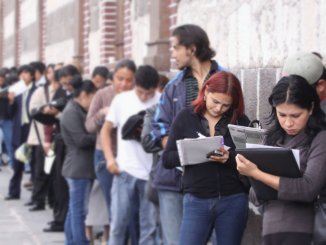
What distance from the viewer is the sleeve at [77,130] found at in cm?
950

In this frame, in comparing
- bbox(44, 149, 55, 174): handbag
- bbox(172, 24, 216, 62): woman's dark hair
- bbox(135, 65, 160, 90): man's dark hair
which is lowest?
bbox(44, 149, 55, 174): handbag

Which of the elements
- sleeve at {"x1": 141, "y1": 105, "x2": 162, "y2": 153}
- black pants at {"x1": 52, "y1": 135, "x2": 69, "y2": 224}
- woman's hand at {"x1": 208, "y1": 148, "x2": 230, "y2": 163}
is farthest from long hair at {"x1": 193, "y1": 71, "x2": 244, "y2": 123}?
black pants at {"x1": 52, "y1": 135, "x2": 69, "y2": 224}

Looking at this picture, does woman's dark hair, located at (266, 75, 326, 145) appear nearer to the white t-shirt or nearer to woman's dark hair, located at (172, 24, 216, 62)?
woman's dark hair, located at (172, 24, 216, 62)

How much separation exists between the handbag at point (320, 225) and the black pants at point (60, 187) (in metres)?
5.88

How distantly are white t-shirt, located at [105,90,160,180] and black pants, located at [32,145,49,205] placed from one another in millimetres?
4399

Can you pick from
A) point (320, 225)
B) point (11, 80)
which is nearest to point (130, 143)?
point (320, 225)

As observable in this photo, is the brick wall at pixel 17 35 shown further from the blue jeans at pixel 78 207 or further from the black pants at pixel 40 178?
the blue jeans at pixel 78 207

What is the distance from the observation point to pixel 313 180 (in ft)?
17.0

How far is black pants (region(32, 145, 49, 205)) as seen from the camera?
1310 cm

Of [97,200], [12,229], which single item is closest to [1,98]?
[12,229]

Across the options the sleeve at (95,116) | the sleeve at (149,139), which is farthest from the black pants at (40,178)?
the sleeve at (149,139)

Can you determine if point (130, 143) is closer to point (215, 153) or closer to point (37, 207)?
point (215, 153)

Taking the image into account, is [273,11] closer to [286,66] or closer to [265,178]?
[286,66]

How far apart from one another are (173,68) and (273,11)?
3810 mm
